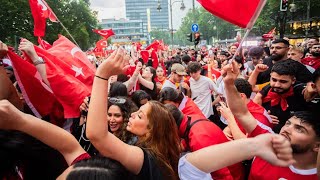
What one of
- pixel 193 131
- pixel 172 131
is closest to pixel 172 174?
pixel 172 131

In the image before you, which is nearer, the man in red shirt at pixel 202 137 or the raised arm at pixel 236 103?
the raised arm at pixel 236 103

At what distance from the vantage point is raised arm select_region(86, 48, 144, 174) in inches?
69.9

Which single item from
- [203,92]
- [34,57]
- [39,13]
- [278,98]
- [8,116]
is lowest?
[203,92]

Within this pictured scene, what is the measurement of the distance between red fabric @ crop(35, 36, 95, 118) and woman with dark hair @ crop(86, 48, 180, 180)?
1.51 meters

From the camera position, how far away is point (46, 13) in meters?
4.57

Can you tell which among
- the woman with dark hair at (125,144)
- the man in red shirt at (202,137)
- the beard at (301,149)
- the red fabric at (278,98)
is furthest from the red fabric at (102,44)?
the beard at (301,149)

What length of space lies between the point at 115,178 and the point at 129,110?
6.06ft

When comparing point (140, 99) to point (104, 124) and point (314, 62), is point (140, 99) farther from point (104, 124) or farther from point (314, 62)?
point (314, 62)

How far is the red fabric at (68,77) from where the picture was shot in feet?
11.8

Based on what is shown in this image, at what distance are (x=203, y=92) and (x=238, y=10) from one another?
4.02m

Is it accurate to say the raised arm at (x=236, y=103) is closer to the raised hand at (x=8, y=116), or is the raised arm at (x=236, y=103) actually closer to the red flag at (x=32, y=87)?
the raised hand at (x=8, y=116)

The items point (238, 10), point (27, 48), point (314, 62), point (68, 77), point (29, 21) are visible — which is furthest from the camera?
point (29, 21)

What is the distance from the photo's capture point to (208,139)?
9.07 feet

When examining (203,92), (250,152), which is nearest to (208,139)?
(250,152)
